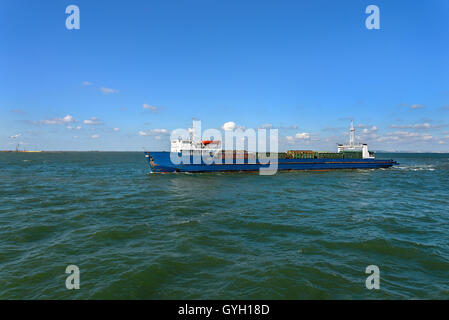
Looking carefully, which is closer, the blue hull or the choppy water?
the choppy water

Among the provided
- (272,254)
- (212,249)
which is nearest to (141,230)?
(212,249)

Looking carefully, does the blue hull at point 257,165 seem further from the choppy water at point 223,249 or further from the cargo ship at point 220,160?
the choppy water at point 223,249

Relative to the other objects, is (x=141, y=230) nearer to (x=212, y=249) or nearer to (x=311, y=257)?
(x=212, y=249)

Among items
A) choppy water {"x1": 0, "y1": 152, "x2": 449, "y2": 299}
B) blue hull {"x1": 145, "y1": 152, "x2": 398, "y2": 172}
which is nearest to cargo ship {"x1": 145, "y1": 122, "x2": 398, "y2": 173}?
blue hull {"x1": 145, "y1": 152, "x2": 398, "y2": 172}

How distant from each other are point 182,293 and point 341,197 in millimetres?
23209

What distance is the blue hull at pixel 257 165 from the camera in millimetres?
45781

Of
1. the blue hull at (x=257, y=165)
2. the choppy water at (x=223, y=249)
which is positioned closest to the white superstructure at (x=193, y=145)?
the blue hull at (x=257, y=165)

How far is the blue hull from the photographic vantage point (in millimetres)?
45781

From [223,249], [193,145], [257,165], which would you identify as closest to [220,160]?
[193,145]

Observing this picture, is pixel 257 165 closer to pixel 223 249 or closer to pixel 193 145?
pixel 193 145

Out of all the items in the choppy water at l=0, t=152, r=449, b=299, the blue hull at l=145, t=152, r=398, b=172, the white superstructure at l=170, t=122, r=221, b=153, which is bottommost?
the choppy water at l=0, t=152, r=449, b=299

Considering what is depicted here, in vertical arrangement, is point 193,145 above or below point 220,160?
above

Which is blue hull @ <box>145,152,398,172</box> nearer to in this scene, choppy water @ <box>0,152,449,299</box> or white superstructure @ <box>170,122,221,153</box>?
white superstructure @ <box>170,122,221,153</box>

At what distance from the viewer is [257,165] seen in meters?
49.1
